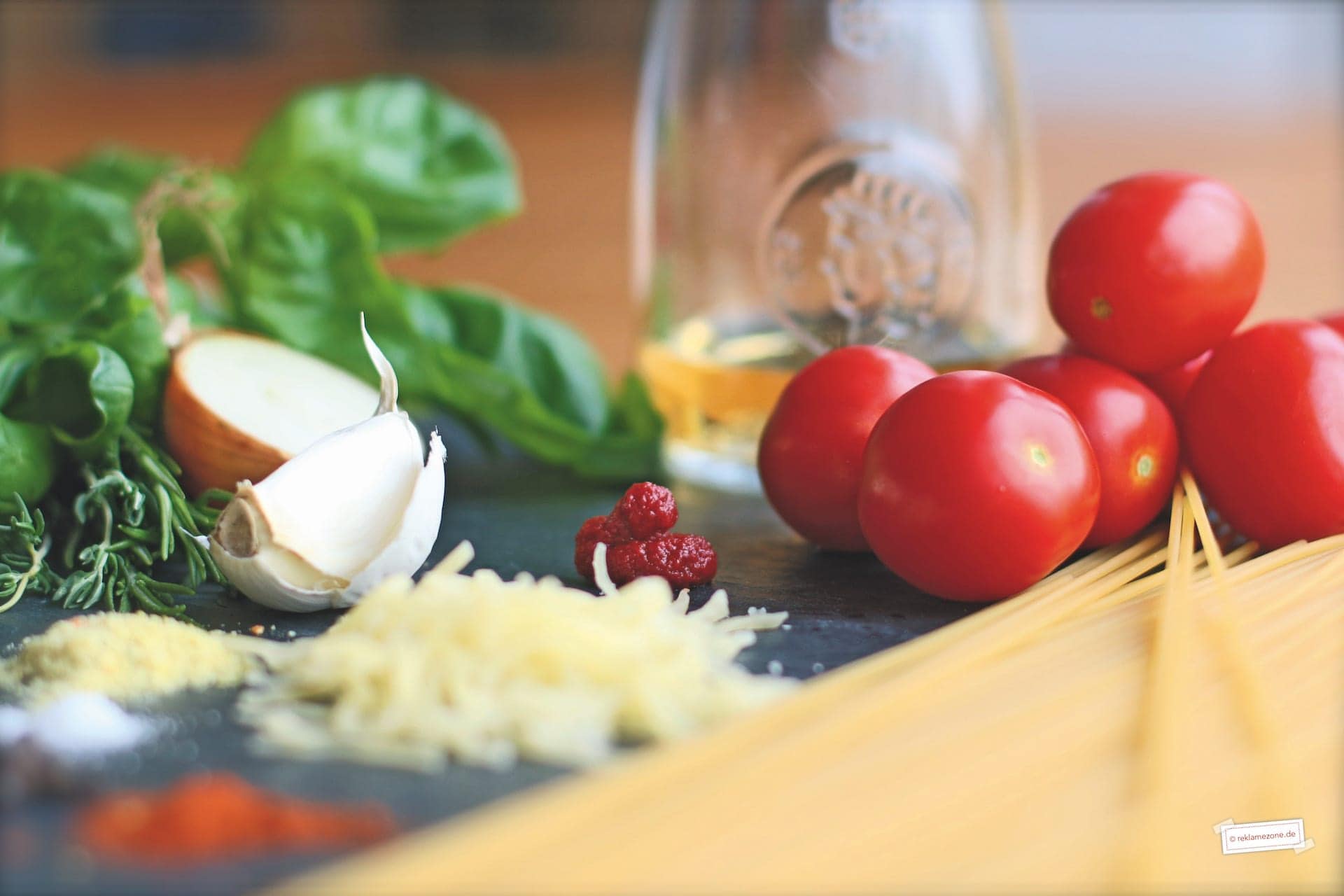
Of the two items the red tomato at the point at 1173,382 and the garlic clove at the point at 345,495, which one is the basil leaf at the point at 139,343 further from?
the red tomato at the point at 1173,382

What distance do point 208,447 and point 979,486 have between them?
0.64 metres

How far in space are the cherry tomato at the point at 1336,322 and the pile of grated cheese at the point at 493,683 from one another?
0.67m

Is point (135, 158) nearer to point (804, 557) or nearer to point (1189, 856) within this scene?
point (804, 557)

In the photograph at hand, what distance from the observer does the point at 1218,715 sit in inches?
30.0

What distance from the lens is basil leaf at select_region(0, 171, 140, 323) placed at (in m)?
1.32

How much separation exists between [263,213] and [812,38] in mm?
599

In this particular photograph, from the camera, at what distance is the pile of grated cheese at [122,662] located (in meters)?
0.85

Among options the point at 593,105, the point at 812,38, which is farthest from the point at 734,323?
the point at 593,105

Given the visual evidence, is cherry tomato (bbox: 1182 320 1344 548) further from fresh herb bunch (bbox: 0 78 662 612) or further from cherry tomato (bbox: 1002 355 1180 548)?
fresh herb bunch (bbox: 0 78 662 612)

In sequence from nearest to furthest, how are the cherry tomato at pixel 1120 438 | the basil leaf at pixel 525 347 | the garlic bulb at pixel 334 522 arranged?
the garlic bulb at pixel 334 522 → the cherry tomato at pixel 1120 438 → the basil leaf at pixel 525 347

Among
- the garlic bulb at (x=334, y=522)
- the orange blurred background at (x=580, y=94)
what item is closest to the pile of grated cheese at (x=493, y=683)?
the garlic bulb at (x=334, y=522)

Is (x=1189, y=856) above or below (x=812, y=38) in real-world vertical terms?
below

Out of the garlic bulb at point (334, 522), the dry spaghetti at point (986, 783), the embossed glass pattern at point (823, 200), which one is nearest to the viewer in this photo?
the dry spaghetti at point (986, 783)

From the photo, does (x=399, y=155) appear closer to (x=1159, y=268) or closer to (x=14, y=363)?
(x=14, y=363)
